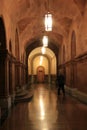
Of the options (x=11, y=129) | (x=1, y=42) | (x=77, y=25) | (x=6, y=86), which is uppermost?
(x=77, y=25)

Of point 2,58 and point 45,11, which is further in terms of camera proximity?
point 45,11

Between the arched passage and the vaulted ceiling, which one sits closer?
the arched passage

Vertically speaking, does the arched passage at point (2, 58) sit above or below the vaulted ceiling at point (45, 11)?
below

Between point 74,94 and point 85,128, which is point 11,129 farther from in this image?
point 74,94

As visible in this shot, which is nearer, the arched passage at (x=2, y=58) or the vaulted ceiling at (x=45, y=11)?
the arched passage at (x=2, y=58)

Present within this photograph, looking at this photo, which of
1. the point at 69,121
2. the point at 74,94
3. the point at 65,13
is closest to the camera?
the point at 69,121

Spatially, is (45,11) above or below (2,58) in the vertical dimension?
above

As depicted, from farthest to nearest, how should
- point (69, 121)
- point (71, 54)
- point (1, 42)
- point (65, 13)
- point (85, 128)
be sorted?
point (71, 54) < point (65, 13) < point (1, 42) < point (69, 121) < point (85, 128)

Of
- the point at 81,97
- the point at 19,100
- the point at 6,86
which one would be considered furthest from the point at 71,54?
the point at 6,86

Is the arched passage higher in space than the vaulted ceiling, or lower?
lower

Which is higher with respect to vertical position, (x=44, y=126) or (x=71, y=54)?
(x=71, y=54)

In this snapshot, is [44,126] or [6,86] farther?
[6,86]

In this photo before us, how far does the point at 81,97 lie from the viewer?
1590 centimetres

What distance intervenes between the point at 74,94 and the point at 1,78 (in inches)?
300
